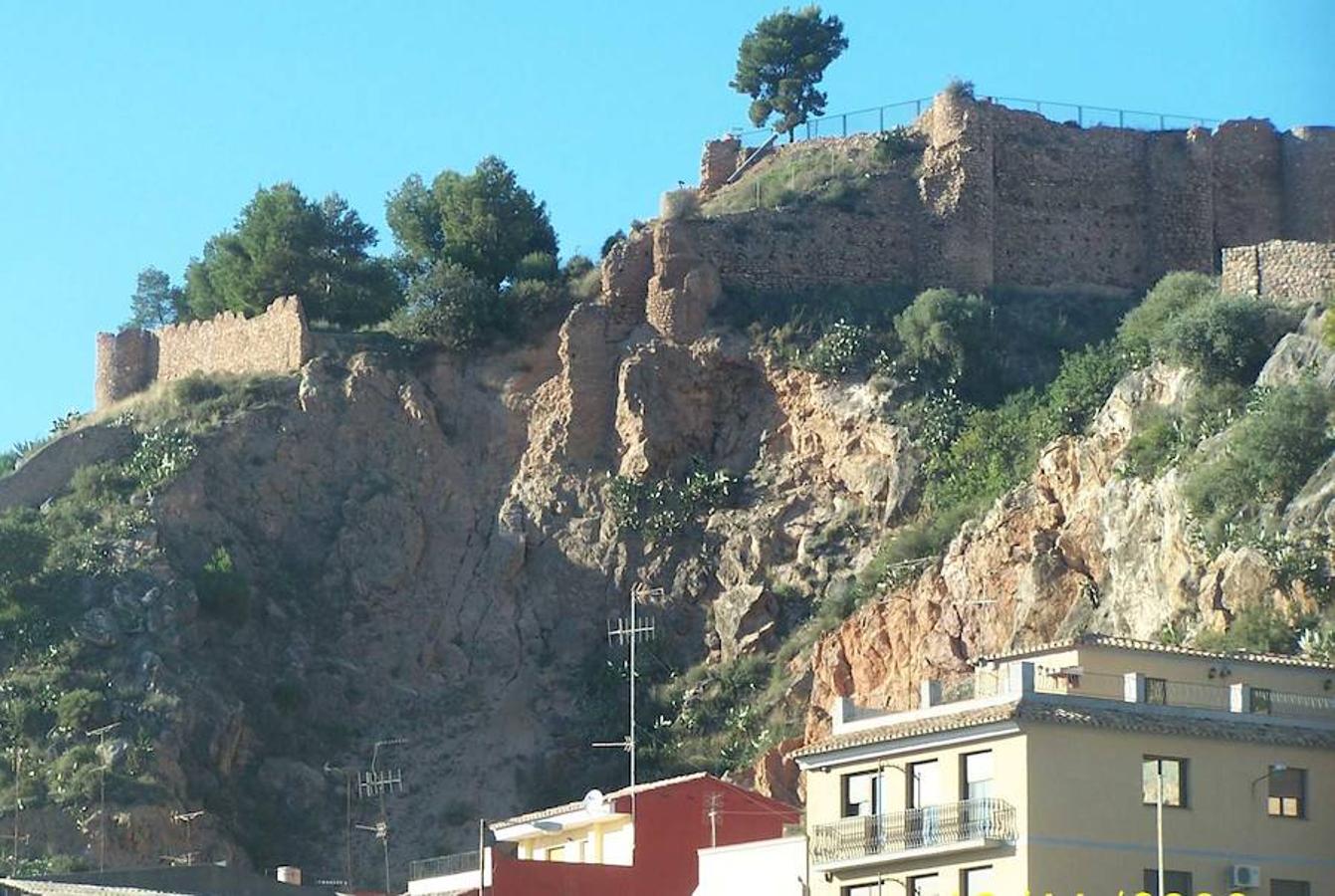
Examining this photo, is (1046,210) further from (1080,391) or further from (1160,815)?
(1160,815)

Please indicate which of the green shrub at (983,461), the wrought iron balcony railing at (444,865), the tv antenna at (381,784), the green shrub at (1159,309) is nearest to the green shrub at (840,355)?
the green shrub at (983,461)

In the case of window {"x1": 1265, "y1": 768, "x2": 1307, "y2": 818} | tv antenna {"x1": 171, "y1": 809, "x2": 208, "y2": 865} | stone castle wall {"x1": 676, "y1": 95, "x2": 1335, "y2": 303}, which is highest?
stone castle wall {"x1": 676, "y1": 95, "x2": 1335, "y2": 303}

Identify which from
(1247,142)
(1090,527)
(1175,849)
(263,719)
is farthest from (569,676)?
(1175,849)

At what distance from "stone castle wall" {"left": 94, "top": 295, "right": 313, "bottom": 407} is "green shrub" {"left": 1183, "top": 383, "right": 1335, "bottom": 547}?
71.5ft

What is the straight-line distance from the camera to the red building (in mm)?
53250

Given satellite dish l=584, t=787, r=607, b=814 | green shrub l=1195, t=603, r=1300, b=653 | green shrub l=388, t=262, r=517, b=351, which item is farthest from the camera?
green shrub l=388, t=262, r=517, b=351

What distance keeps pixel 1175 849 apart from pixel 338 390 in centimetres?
3247

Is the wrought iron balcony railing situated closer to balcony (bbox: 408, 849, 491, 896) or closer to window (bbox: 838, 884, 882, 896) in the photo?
balcony (bbox: 408, 849, 491, 896)

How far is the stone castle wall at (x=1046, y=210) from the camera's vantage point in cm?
7675

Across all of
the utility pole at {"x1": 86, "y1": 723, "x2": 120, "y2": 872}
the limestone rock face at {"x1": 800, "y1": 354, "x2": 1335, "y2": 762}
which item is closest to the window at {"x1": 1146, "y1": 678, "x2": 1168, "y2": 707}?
the limestone rock face at {"x1": 800, "y1": 354, "x2": 1335, "y2": 762}

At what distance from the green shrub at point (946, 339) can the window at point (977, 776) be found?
87.9 feet

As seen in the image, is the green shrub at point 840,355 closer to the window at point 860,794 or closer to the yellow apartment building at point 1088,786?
the yellow apartment building at point 1088,786

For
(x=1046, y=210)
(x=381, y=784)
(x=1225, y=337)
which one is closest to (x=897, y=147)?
(x=1046, y=210)

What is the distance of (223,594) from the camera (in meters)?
71.6
